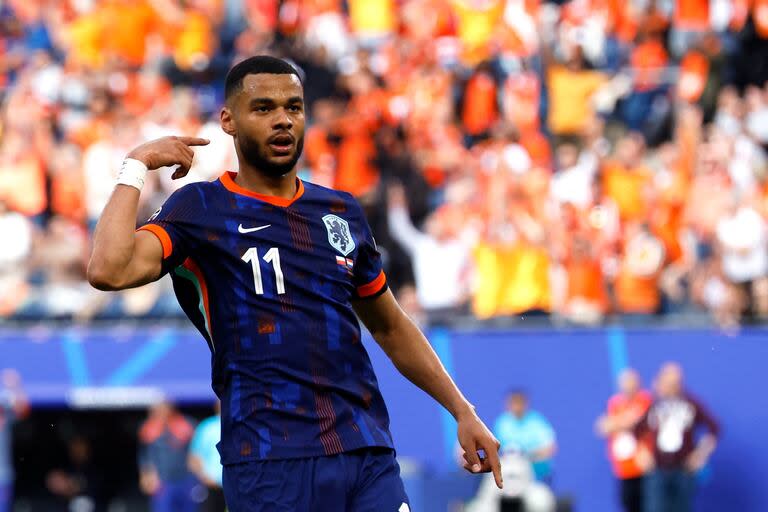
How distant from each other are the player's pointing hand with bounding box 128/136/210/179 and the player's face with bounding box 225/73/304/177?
147mm

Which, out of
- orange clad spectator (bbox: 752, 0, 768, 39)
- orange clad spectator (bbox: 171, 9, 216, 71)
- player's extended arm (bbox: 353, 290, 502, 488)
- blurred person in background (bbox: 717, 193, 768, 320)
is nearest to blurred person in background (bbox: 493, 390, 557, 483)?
blurred person in background (bbox: 717, 193, 768, 320)

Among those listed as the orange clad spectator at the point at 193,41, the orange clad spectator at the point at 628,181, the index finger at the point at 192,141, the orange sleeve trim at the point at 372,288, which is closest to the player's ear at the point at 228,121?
the index finger at the point at 192,141

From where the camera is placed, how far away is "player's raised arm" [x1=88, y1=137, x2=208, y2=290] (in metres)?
3.95

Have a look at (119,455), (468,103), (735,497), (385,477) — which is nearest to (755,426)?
(735,497)

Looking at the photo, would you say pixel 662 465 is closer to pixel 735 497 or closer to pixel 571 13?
pixel 735 497

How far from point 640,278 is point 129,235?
8.92 metres

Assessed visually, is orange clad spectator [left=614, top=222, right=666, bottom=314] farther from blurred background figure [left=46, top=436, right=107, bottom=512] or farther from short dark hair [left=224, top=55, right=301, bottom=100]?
short dark hair [left=224, top=55, right=301, bottom=100]

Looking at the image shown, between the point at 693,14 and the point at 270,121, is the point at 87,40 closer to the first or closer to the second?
the point at 693,14

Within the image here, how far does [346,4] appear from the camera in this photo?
16.1 meters

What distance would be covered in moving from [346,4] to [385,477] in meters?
12.3

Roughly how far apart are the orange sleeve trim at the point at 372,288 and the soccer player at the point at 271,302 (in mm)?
101

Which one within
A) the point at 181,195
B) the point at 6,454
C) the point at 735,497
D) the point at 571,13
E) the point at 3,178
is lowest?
the point at 735,497

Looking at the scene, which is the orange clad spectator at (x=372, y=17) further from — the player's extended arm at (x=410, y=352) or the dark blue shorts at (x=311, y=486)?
the dark blue shorts at (x=311, y=486)

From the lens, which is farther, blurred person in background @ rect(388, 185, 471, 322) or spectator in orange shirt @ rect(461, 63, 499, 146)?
spectator in orange shirt @ rect(461, 63, 499, 146)
